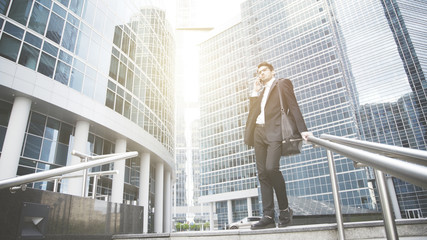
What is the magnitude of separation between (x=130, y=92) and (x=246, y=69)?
5279 cm

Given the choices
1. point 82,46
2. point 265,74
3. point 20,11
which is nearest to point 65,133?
point 82,46

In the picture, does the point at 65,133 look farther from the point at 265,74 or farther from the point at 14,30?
the point at 265,74

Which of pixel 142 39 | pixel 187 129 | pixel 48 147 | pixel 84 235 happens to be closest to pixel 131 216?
pixel 84 235

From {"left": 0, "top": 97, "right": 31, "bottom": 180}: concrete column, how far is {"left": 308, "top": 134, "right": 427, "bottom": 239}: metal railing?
14942 mm

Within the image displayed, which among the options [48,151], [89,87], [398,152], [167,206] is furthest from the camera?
[167,206]

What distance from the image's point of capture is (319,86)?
57.8 metres

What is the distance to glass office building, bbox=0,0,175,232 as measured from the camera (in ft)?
45.5

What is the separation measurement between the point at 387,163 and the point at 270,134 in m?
2.45

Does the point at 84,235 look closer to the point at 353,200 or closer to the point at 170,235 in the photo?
the point at 170,235

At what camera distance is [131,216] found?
182 inches

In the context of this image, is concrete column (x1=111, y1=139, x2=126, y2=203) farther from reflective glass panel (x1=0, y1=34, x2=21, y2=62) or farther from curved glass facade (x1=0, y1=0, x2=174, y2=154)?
reflective glass panel (x1=0, y1=34, x2=21, y2=62)

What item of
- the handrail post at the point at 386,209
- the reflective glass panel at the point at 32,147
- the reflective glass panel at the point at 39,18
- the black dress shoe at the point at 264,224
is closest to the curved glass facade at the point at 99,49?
the reflective glass panel at the point at 39,18

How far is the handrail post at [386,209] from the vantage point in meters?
2.04

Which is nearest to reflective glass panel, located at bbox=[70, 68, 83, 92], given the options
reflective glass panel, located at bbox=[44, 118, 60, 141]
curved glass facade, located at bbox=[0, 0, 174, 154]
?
curved glass facade, located at bbox=[0, 0, 174, 154]
